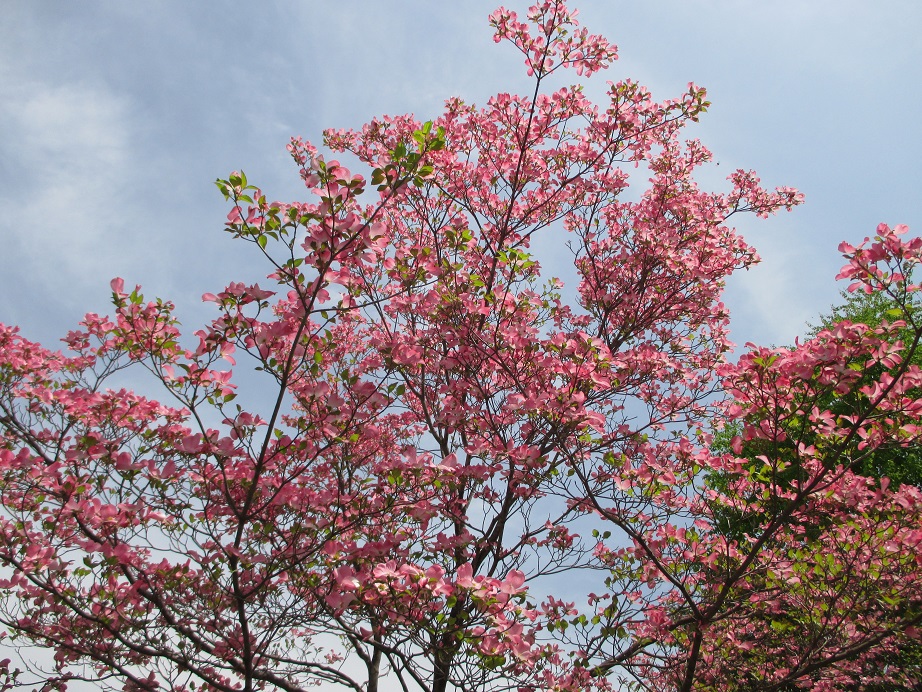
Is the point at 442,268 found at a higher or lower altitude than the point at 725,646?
higher

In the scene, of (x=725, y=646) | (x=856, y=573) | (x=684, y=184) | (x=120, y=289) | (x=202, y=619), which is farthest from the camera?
(x=684, y=184)

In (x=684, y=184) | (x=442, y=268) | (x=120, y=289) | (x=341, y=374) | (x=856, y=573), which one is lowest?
(x=856, y=573)

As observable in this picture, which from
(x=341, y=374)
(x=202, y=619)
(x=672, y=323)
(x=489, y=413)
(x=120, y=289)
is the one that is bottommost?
(x=202, y=619)

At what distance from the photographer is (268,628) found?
13.4 ft

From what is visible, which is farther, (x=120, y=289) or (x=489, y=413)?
(x=489, y=413)

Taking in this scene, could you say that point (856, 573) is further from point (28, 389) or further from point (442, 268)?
point (28, 389)

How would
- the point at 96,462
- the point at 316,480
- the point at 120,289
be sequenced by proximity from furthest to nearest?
the point at 316,480 → the point at 96,462 → the point at 120,289

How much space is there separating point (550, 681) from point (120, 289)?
12.8ft

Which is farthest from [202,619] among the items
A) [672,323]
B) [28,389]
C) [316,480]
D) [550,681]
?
[672,323]

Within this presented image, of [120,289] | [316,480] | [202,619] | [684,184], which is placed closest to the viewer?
[120,289]

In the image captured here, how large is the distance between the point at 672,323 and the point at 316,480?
4.30 metres

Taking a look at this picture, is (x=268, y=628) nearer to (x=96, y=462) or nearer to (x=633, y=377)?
(x=96, y=462)

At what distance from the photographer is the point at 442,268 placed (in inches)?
189

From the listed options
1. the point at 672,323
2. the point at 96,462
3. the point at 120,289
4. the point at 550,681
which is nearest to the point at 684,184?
the point at 672,323
